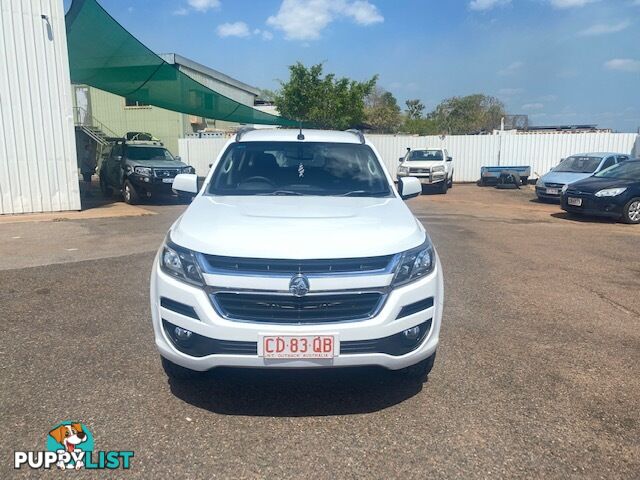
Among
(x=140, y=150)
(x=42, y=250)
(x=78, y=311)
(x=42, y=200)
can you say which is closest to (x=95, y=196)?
(x=140, y=150)

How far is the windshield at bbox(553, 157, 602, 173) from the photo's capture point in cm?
1529

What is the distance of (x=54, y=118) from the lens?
11719 mm

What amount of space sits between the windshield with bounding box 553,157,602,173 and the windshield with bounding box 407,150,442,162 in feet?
16.7

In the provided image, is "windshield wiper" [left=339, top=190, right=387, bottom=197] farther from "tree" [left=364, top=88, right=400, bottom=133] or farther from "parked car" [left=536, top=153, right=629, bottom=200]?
"tree" [left=364, top=88, right=400, bottom=133]

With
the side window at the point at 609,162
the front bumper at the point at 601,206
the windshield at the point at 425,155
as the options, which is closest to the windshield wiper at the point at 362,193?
the front bumper at the point at 601,206

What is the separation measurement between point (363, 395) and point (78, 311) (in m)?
3.10

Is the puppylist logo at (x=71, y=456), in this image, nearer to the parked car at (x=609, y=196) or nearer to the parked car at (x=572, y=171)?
the parked car at (x=609, y=196)

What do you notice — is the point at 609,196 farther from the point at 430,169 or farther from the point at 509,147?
the point at 509,147

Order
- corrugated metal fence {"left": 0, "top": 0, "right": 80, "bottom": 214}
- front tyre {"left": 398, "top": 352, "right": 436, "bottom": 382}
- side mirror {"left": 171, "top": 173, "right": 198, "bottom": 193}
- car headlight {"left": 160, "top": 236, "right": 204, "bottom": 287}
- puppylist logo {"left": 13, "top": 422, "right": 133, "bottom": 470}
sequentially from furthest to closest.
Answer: corrugated metal fence {"left": 0, "top": 0, "right": 80, "bottom": 214}
side mirror {"left": 171, "top": 173, "right": 198, "bottom": 193}
front tyre {"left": 398, "top": 352, "right": 436, "bottom": 382}
car headlight {"left": 160, "top": 236, "right": 204, "bottom": 287}
puppylist logo {"left": 13, "top": 422, "right": 133, "bottom": 470}

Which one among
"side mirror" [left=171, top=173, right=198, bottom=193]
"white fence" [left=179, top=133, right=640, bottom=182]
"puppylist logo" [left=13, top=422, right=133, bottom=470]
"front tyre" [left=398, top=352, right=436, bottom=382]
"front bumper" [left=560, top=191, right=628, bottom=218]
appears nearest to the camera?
"puppylist logo" [left=13, top=422, right=133, bottom=470]

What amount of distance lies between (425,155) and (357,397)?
18.1 meters

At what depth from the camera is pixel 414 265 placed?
2965 mm

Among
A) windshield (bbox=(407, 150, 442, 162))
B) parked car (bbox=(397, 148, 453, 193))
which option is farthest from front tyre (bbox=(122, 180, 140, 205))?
windshield (bbox=(407, 150, 442, 162))

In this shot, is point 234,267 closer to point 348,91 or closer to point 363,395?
point 363,395
